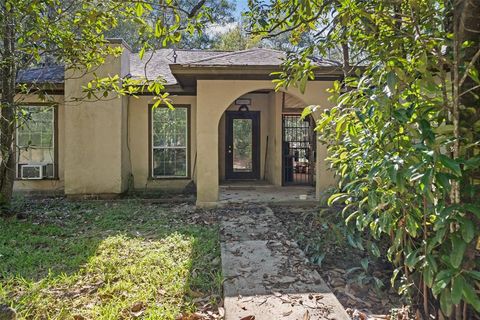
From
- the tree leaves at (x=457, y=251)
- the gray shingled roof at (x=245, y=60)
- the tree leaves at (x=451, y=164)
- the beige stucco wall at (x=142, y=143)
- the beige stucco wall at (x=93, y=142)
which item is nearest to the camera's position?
the tree leaves at (x=451, y=164)

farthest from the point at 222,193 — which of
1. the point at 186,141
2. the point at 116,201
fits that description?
the point at 116,201

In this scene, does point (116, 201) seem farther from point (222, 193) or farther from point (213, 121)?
point (213, 121)

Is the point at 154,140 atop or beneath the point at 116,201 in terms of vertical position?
atop

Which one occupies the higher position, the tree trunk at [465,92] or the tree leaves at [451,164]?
the tree trunk at [465,92]

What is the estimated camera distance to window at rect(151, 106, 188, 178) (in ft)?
34.7

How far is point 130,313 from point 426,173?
9.42 ft

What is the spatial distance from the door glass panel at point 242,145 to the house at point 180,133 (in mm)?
35

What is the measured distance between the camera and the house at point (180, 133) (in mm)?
8203

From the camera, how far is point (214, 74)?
7.90 m

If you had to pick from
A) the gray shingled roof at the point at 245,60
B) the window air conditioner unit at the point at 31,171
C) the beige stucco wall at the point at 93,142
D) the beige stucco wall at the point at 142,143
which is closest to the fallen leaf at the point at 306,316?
the gray shingled roof at the point at 245,60

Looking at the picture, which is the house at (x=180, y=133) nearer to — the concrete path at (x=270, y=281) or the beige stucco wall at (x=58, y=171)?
the beige stucco wall at (x=58, y=171)

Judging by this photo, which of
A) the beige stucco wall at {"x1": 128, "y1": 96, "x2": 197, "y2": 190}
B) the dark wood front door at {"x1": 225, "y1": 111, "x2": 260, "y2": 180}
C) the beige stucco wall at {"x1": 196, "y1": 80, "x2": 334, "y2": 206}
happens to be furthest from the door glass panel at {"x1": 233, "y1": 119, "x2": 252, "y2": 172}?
the beige stucco wall at {"x1": 196, "y1": 80, "x2": 334, "y2": 206}

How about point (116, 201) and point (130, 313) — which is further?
point (116, 201)

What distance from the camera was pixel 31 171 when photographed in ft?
33.0
